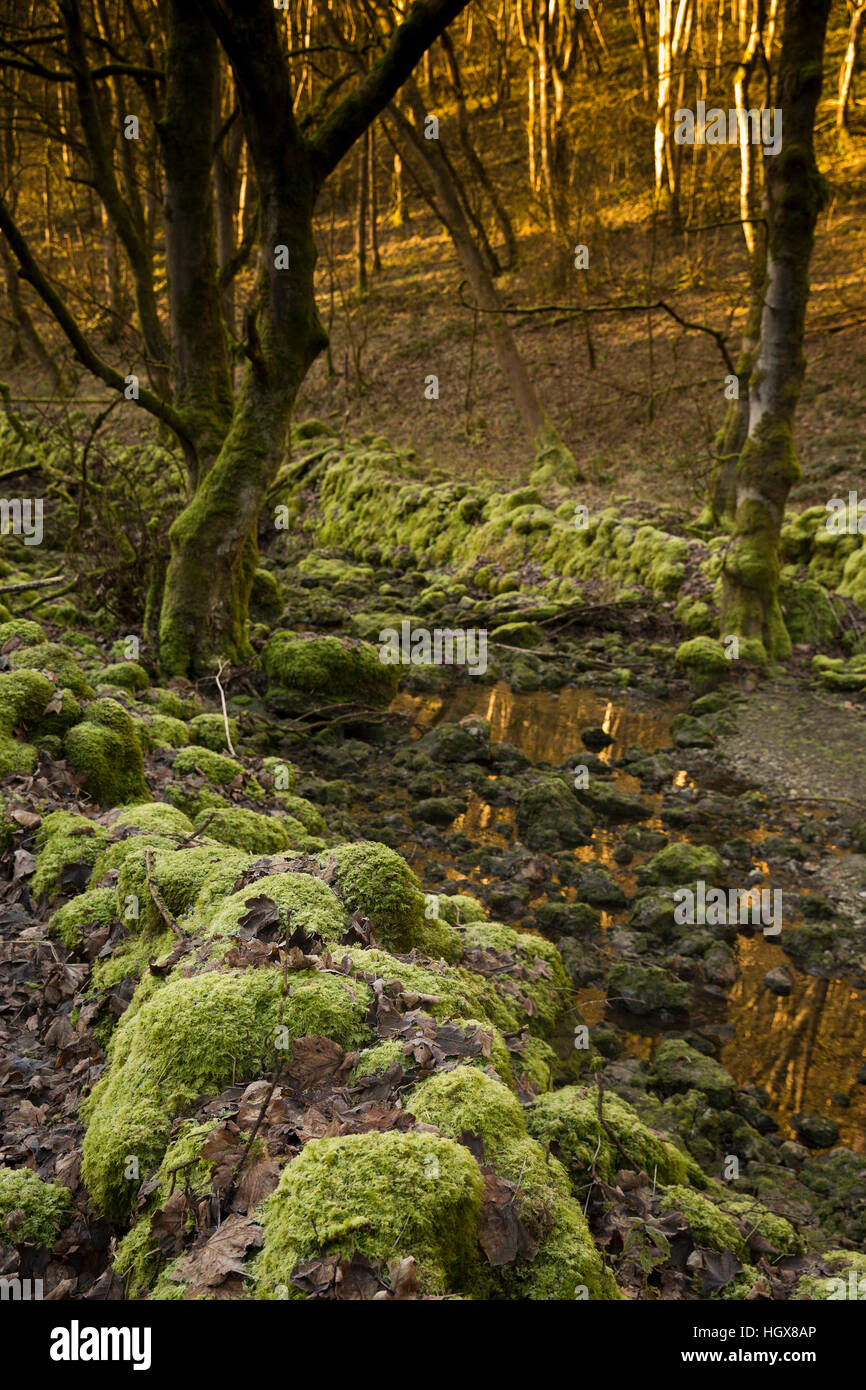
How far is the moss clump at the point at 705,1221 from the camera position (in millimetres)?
2781

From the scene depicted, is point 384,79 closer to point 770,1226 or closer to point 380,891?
point 380,891

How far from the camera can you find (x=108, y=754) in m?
5.10

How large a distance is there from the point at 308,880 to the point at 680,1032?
271cm

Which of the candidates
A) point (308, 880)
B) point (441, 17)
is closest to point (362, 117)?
point (441, 17)

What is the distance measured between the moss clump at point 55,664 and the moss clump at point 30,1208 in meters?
3.74

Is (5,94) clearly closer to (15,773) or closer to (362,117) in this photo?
(362,117)

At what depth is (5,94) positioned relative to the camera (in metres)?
18.4

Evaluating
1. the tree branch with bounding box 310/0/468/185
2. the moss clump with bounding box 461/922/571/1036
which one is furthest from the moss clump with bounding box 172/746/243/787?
the tree branch with bounding box 310/0/468/185

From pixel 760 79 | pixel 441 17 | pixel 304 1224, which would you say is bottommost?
pixel 304 1224

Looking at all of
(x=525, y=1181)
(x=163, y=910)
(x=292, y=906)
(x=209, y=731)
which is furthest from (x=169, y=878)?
(x=209, y=731)

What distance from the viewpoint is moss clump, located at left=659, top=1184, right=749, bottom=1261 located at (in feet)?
9.12

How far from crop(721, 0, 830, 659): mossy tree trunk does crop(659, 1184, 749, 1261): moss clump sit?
334 inches

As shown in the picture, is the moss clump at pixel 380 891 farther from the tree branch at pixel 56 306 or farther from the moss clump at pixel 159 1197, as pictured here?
the tree branch at pixel 56 306
